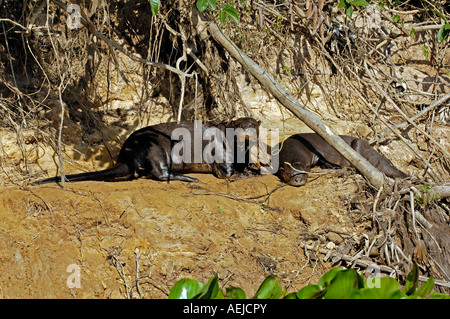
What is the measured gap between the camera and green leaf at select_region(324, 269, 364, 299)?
128 centimetres

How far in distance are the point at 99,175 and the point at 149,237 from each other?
1029 mm

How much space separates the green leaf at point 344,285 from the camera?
128cm

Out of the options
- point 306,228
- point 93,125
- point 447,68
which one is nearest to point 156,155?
point 93,125

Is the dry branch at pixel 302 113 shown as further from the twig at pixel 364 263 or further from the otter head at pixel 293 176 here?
the twig at pixel 364 263

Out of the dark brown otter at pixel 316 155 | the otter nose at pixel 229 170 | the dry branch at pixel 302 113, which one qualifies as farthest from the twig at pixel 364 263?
the otter nose at pixel 229 170

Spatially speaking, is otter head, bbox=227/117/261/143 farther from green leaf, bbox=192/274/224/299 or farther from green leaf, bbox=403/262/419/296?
green leaf, bbox=192/274/224/299

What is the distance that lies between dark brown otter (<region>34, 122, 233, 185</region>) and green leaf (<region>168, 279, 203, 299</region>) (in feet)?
7.34

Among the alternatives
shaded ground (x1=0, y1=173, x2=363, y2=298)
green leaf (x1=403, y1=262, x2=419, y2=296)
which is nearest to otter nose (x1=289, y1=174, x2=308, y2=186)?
shaded ground (x1=0, y1=173, x2=363, y2=298)

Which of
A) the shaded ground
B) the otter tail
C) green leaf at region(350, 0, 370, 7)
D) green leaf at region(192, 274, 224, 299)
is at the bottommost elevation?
the shaded ground

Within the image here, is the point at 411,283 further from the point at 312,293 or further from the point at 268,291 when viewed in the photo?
the point at 268,291

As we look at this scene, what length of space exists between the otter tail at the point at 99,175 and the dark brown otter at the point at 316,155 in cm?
146

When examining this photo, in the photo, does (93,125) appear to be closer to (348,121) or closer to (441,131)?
(348,121)
